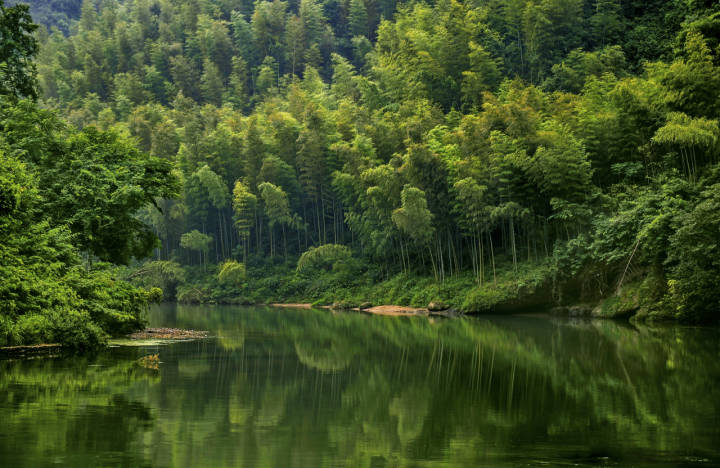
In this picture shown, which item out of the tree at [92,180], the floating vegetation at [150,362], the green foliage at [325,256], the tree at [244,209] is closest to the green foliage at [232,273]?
the tree at [244,209]

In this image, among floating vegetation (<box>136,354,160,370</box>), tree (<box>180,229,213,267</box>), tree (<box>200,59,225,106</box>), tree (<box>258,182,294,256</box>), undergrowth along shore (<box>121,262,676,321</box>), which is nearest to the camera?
floating vegetation (<box>136,354,160,370</box>)

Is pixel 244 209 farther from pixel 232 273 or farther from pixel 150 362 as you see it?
pixel 150 362

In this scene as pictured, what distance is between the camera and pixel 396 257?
1806 inches

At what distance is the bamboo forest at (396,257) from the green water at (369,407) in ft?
0.22

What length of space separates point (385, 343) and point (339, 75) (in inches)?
2055

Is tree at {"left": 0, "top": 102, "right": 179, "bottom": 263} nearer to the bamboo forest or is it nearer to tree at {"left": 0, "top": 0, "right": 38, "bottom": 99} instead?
the bamboo forest

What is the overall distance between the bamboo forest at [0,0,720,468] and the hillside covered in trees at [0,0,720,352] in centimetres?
16

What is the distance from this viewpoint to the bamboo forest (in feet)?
28.6

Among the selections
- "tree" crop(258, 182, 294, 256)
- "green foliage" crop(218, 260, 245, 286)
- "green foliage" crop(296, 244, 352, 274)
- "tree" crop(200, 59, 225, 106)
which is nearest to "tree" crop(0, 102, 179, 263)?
"green foliage" crop(296, 244, 352, 274)

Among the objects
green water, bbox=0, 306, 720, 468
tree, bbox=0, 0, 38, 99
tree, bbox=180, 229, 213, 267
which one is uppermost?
tree, bbox=0, 0, 38, 99

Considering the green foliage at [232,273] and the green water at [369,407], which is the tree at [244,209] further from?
the green water at [369,407]

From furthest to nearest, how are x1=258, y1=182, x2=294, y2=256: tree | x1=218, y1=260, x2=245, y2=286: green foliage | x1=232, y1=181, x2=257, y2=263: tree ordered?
x1=232, y1=181, x2=257, y2=263: tree < x1=218, y1=260, x2=245, y2=286: green foliage < x1=258, y1=182, x2=294, y2=256: tree

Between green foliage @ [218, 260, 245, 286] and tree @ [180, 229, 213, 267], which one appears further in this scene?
tree @ [180, 229, 213, 267]

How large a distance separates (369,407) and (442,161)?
1176 inches
